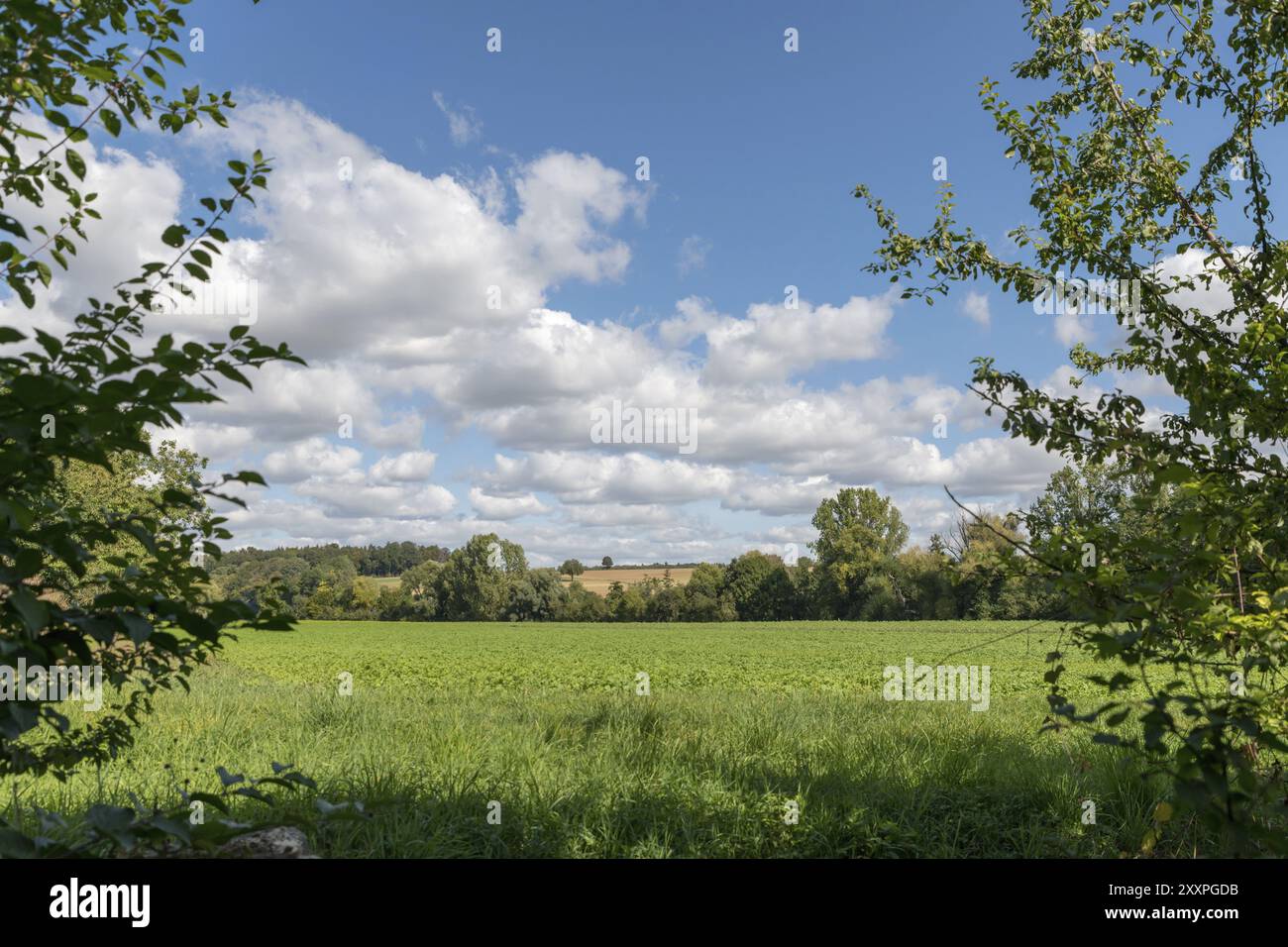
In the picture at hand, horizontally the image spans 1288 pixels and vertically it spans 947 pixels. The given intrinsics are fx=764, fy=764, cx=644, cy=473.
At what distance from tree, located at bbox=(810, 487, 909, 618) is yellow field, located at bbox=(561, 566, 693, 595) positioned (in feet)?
50.7

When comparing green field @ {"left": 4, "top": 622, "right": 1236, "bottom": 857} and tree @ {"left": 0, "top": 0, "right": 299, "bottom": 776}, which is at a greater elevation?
tree @ {"left": 0, "top": 0, "right": 299, "bottom": 776}

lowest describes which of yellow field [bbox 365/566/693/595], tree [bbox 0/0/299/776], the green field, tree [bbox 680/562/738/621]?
tree [bbox 680/562/738/621]

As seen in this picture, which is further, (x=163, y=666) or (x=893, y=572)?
(x=893, y=572)

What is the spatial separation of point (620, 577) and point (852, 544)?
28.4 m

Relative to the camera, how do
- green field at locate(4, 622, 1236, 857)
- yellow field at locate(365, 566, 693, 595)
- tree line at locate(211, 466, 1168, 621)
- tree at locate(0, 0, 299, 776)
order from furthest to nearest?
1. yellow field at locate(365, 566, 693, 595)
2. tree line at locate(211, 466, 1168, 621)
3. green field at locate(4, 622, 1236, 857)
4. tree at locate(0, 0, 299, 776)

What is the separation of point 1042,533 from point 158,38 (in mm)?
5021

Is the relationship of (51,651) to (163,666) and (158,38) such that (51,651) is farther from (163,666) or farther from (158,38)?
(158,38)

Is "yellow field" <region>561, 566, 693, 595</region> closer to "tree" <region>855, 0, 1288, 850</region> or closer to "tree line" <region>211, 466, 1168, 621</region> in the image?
"tree line" <region>211, 466, 1168, 621</region>

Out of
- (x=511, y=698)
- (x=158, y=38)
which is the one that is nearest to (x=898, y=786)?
(x=158, y=38)

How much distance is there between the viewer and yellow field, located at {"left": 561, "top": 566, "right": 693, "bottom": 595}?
83250mm

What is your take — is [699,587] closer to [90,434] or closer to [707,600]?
[707,600]

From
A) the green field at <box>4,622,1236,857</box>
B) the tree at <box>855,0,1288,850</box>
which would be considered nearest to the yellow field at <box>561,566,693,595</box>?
the green field at <box>4,622,1236,857</box>

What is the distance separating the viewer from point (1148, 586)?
80.4 inches
